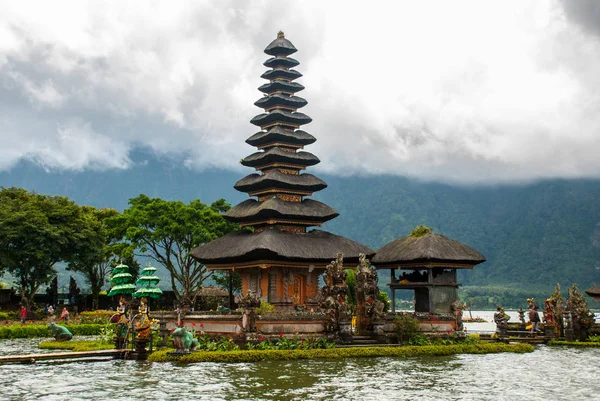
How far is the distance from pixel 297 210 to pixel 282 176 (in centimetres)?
278

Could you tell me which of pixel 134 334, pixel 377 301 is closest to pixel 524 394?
pixel 377 301

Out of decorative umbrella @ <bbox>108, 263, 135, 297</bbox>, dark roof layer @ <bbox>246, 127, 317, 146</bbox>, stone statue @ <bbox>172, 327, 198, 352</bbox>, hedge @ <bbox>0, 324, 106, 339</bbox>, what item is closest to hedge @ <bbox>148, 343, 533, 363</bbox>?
Answer: stone statue @ <bbox>172, 327, 198, 352</bbox>

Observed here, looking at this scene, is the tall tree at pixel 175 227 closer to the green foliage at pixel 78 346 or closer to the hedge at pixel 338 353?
the green foliage at pixel 78 346

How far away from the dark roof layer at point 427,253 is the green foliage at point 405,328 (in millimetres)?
4793

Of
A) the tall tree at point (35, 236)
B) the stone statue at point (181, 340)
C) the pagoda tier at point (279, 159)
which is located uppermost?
the pagoda tier at point (279, 159)

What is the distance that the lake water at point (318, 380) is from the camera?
63.5 ft

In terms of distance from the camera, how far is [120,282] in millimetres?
38656

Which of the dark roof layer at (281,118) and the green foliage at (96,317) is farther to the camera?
the green foliage at (96,317)

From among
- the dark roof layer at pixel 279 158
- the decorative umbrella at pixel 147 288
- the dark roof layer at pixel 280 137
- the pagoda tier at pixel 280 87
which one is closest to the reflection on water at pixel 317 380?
the decorative umbrella at pixel 147 288

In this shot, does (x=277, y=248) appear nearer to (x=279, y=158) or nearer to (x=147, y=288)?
(x=147, y=288)

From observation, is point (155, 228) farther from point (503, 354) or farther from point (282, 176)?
point (503, 354)

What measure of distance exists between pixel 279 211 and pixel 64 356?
57.4ft

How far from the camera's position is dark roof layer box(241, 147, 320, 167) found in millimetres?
45188

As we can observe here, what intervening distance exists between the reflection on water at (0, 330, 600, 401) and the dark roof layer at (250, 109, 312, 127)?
22211mm
